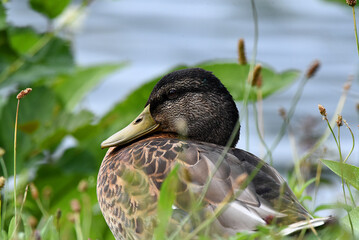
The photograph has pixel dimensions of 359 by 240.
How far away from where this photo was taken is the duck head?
3703 mm

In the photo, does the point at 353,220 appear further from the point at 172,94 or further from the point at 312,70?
the point at 172,94

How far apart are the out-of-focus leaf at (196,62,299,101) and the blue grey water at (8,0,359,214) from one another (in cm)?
304

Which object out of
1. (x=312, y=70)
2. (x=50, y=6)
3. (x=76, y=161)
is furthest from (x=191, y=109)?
(x=50, y=6)

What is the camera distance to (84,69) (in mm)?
5617

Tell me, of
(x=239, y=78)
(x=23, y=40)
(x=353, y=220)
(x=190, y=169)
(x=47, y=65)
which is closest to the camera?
(x=353, y=220)

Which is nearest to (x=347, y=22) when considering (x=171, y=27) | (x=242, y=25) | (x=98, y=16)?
(x=242, y=25)

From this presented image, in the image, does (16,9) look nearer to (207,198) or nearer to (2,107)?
(2,107)

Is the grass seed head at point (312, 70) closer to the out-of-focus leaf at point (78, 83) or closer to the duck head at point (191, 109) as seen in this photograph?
→ the duck head at point (191, 109)

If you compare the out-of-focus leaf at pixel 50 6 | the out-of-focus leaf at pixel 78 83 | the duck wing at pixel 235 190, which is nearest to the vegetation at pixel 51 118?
the out-of-focus leaf at pixel 50 6

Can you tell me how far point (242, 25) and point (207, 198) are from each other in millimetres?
9518

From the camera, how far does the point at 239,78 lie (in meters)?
4.55

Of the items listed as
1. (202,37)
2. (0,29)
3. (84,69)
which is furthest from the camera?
(202,37)

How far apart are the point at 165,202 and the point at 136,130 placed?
1171 mm

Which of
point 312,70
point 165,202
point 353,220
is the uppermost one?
point 312,70
